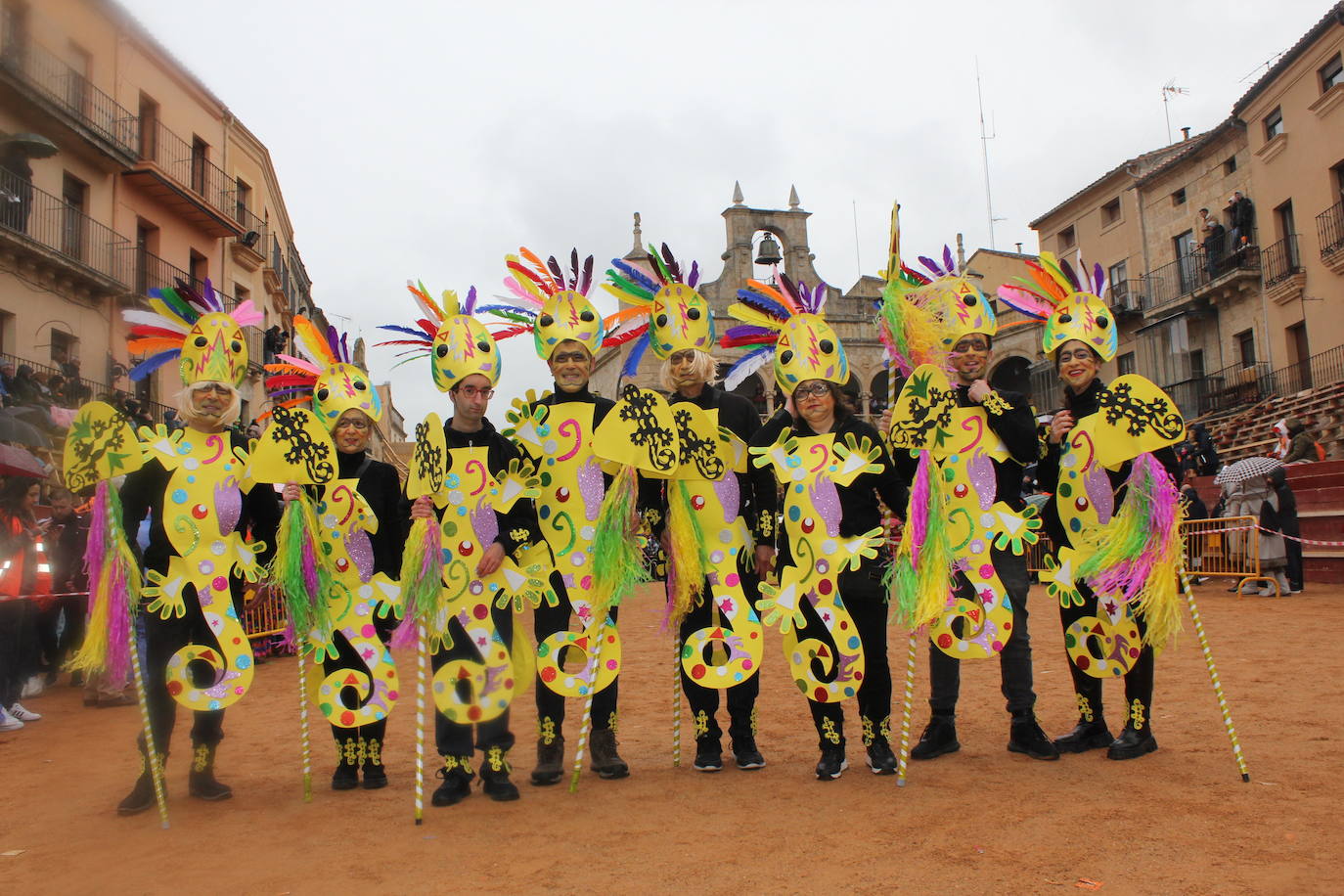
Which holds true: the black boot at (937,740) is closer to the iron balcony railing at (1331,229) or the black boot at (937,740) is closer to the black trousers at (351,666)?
the black trousers at (351,666)

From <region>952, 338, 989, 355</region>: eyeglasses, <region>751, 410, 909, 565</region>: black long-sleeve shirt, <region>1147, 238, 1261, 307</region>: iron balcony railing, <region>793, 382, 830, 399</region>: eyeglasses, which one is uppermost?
<region>1147, 238, 1261, 307</region>: iron balcony railing

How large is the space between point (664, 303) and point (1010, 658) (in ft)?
8.44

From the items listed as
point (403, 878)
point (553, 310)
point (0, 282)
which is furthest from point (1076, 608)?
point (0, 282)

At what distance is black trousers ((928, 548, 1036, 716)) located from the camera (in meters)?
5.11

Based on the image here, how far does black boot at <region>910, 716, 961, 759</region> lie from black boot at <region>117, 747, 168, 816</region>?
Answer: 12.5 feet

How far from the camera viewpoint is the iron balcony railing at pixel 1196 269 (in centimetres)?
2717

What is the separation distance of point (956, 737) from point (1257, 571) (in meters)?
9.78

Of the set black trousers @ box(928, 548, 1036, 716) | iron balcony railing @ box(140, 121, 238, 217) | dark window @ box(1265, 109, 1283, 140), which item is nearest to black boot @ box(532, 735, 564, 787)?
black trousers @ box(928, 548, 1036, 716)

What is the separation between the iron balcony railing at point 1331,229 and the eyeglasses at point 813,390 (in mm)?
23528

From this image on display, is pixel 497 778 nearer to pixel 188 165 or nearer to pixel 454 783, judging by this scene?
pixel 454 783

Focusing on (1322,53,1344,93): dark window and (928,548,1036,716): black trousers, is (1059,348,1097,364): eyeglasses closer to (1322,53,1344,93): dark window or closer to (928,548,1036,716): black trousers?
(928,548,1036,716): black trousers

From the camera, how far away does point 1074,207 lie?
35562 mm

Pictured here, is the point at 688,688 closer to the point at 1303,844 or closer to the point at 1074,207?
the point at 1303,844

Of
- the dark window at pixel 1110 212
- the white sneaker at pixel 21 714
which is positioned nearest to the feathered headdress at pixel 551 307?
the white sneaker at pixel 21 714
